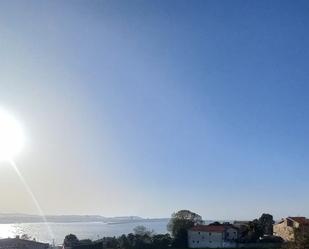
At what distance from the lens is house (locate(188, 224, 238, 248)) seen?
77375mm

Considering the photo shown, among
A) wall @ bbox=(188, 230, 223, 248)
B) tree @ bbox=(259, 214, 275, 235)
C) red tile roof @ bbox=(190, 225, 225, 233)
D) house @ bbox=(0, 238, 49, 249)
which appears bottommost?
house @ bbox=(0, 238, 49, 249)

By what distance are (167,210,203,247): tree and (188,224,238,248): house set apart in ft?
3.92

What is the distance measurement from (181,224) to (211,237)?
6.14 meters

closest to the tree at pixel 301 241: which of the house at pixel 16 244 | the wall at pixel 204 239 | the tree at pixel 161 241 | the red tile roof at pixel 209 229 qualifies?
the tree at pixel 161 241

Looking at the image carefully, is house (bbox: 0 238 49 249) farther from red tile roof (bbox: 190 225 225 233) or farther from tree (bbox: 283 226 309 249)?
tree (bbox: 283 226 309 249)

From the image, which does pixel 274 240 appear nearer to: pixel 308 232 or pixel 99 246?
pixel 99 246

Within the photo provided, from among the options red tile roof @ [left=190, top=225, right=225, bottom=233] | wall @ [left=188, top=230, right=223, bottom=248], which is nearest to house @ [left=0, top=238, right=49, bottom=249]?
wall @ [left=188, top=230, right=223, bottom=248]

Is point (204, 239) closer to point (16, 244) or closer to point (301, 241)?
point (16, 244)

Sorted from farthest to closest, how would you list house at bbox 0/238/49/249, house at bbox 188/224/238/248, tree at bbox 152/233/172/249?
house at bbox 188/224/238/248, tree at bbox 152/233/172/249, house at bbox 0/238/49/249

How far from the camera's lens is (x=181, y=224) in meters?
82.4

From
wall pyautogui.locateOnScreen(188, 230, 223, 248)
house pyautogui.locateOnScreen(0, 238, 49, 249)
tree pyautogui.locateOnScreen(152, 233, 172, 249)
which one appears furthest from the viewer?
wall pyautogui.locateOnScreen(188, 230, 223, 248)

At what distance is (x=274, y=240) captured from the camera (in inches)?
2913

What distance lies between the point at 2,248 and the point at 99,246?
13.7 m

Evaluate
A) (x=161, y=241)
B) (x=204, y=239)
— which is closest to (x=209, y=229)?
(x=204, y=239)
